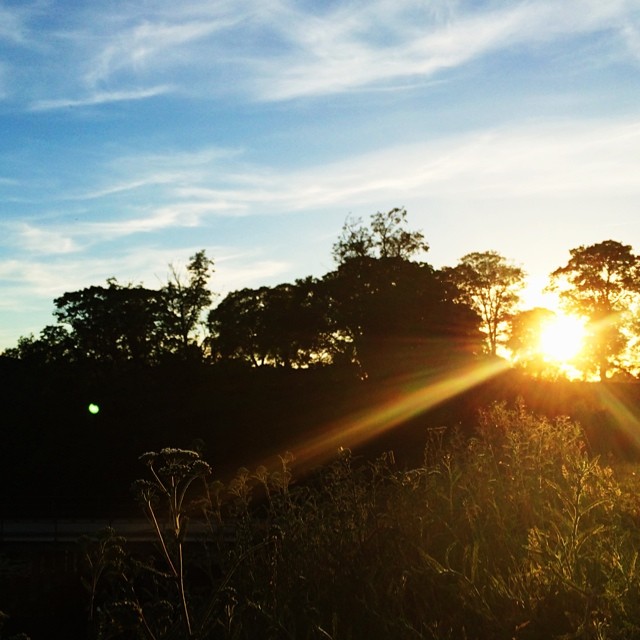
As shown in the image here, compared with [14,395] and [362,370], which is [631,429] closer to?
[362,370]

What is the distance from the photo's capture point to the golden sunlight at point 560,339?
46688 mm

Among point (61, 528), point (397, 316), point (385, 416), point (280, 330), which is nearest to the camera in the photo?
point (61, 528)

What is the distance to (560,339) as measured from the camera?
48.1 meters

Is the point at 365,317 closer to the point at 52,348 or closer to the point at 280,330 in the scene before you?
the point at 280,330

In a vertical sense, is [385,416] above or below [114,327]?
below

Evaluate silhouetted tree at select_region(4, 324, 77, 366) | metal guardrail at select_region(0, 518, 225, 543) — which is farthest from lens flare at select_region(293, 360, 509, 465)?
silhouetted tree at select_region(4, 324, 77, 366)

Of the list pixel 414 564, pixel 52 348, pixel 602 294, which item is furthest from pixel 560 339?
pixel 414 564

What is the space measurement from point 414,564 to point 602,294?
44.8 metres

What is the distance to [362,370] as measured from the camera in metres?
41.9

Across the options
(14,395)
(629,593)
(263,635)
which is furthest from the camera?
(14,395)

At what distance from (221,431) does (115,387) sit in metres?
5.80

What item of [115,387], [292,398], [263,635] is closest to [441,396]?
[292,398]

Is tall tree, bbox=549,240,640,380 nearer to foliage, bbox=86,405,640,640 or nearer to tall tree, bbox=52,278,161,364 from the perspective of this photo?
tall tree, bbox=52,278,161,364

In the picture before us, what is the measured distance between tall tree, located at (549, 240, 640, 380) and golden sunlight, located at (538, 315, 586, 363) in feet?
2.09
